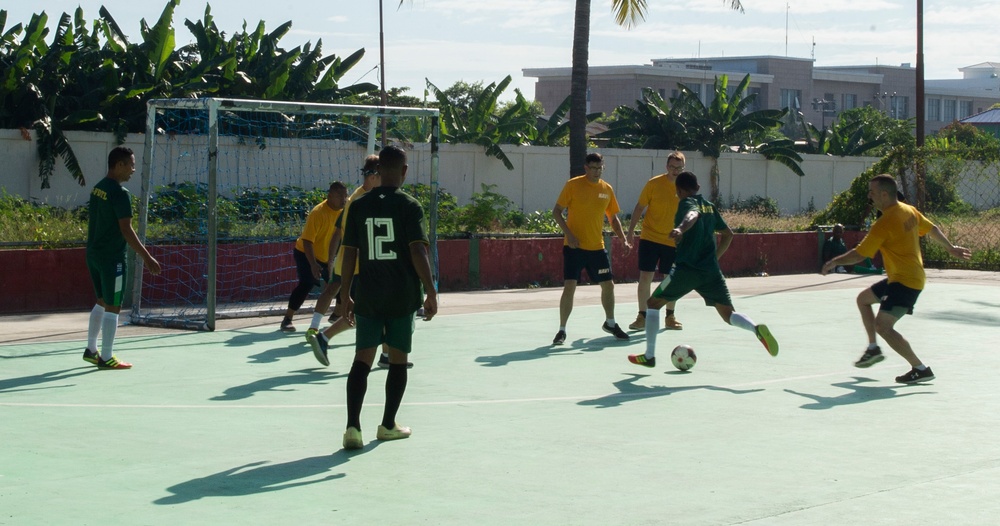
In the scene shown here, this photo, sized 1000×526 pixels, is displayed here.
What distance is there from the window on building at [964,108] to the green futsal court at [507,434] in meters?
109

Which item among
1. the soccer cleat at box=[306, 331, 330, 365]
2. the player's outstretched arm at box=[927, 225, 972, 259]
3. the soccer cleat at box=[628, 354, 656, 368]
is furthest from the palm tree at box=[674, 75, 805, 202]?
the soccer cleat at box=[306, 331, 330, 365]

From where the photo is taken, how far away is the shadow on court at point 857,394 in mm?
8805

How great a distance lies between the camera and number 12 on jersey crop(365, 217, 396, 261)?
23.3 feet

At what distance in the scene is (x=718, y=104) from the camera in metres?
36.2

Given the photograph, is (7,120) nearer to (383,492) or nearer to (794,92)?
(383,492)

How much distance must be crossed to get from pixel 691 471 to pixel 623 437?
970 millimetres

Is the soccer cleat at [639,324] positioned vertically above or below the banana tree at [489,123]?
below

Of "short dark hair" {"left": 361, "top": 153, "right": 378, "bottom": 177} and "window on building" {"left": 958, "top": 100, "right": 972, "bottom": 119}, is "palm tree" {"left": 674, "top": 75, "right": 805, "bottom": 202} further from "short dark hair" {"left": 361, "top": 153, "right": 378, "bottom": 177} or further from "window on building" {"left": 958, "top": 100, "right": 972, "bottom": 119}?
"window on building" {"left": 958, "top": 100, "right": 972, "bottom": 119}

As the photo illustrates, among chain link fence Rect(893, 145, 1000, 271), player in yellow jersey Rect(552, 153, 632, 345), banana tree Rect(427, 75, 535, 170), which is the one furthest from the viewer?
banana tree Rect(427, 75, 535, 170)

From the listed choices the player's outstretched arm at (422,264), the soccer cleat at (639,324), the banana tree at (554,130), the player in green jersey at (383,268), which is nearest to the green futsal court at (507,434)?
the player in green jersey at (383,268)

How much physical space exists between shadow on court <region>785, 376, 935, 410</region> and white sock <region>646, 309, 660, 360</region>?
124 cm

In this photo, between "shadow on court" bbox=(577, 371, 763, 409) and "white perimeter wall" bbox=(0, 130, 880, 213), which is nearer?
"shadow on court" bbox=(577, 371, 763, 409)

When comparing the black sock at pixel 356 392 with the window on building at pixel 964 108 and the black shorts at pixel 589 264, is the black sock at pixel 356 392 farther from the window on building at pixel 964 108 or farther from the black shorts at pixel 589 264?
the window on building at pixel 964 108

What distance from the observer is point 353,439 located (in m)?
7.05
